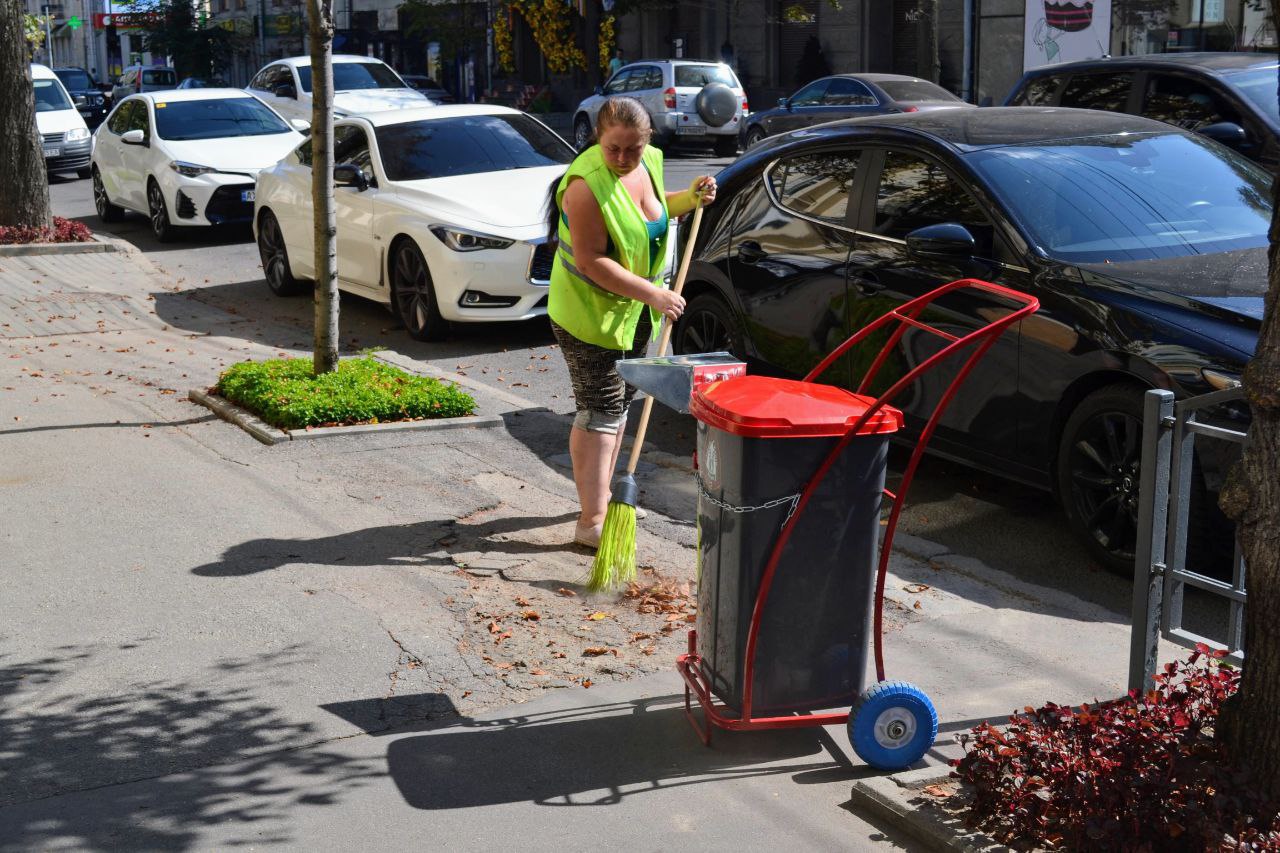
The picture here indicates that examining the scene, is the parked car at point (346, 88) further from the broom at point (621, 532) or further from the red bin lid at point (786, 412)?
the red bin lid at point (786, 412)

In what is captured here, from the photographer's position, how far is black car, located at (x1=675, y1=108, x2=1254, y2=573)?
589 centimetres

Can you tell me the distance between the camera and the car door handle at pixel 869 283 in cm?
711

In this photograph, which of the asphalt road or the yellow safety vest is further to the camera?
the asphalt road

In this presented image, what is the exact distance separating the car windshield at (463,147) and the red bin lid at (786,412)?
7594 mm

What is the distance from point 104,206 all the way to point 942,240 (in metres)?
15.3

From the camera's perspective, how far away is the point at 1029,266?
6387mm

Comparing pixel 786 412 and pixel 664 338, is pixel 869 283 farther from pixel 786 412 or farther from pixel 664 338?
pixel 786 412

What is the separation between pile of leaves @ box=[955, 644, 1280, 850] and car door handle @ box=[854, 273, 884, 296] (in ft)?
10.7

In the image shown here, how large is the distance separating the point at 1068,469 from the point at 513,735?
2.65 metres

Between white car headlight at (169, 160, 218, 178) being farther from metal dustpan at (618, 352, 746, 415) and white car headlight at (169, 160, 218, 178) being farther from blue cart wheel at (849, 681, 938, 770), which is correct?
blue cart wheel at (849, 681, 938, 770)

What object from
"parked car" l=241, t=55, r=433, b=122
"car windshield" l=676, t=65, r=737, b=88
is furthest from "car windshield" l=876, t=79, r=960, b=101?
"parked car" l=241, t=55, r=433, b=122

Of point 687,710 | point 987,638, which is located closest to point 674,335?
point 987,638

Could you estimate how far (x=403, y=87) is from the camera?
2345 centimetres

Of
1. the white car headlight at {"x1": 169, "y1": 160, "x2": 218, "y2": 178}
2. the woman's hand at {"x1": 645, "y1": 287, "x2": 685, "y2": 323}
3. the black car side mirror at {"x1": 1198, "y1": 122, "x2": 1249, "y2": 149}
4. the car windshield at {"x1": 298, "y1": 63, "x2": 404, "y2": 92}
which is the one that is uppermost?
the car windshield at {"x1": 298, "y1": 63, "x2": 404, "y2": 92}
